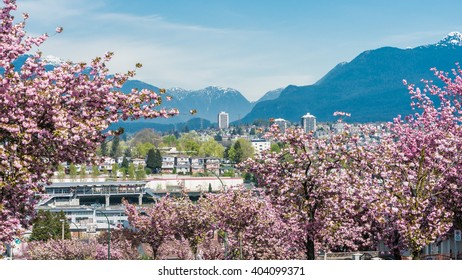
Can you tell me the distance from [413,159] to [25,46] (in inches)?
756

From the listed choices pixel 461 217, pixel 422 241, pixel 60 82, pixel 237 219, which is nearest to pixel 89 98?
pixel 60 82

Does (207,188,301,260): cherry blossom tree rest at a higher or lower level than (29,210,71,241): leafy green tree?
higher

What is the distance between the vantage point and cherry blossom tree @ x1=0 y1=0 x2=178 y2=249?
19078 mm

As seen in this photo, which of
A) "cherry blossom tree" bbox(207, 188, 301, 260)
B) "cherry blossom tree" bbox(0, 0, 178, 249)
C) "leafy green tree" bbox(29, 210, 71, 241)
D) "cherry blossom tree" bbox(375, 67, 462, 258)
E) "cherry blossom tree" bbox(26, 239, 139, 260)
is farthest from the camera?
"leafy green tree" bbox(29, 210, 71, 241)

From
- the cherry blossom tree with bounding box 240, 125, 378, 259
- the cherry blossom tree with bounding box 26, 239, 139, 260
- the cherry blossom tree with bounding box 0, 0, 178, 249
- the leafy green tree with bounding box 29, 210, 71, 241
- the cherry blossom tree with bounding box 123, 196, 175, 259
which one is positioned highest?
the cherry blossom tree with bounding box 0, 0, 178, 249

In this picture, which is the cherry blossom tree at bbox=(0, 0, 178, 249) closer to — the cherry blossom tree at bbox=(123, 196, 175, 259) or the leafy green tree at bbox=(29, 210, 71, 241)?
the cherry blossom tree at bbox=(123, 196, 175, 259)

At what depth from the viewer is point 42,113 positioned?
19422mm

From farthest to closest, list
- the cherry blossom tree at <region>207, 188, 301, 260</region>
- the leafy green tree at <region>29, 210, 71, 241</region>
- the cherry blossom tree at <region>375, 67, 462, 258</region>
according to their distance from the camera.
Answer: the leafy green tree at <region>29, 210, 71, 241</region>
the cherry blossom tree at <region>207, 188, 301, 260</region>
the cherry blossom tree at <region>375, 67, 462, 258</region>

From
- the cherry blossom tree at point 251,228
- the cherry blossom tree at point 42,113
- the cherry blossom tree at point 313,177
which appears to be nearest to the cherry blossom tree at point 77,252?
the cherry blossom tree at point 251,228

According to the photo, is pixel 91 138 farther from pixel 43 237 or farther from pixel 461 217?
pixel 43 237

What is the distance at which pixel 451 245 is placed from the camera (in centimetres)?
5334

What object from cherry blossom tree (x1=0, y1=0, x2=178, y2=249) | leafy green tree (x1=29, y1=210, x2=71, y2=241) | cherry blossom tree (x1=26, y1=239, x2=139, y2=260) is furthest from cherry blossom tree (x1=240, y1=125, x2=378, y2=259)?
leafy green tree (x1=29, y1=210, x2=71, y2=241)

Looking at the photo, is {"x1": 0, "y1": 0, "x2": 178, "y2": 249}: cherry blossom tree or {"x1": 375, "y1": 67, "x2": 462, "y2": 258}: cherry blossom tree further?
{"x1": 375, "y1": 67, "x2": 462, "y2": 258}: cherry blossom tree

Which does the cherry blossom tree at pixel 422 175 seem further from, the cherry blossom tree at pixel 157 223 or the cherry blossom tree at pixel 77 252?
the cherry blossom tree at pixel 77 252
